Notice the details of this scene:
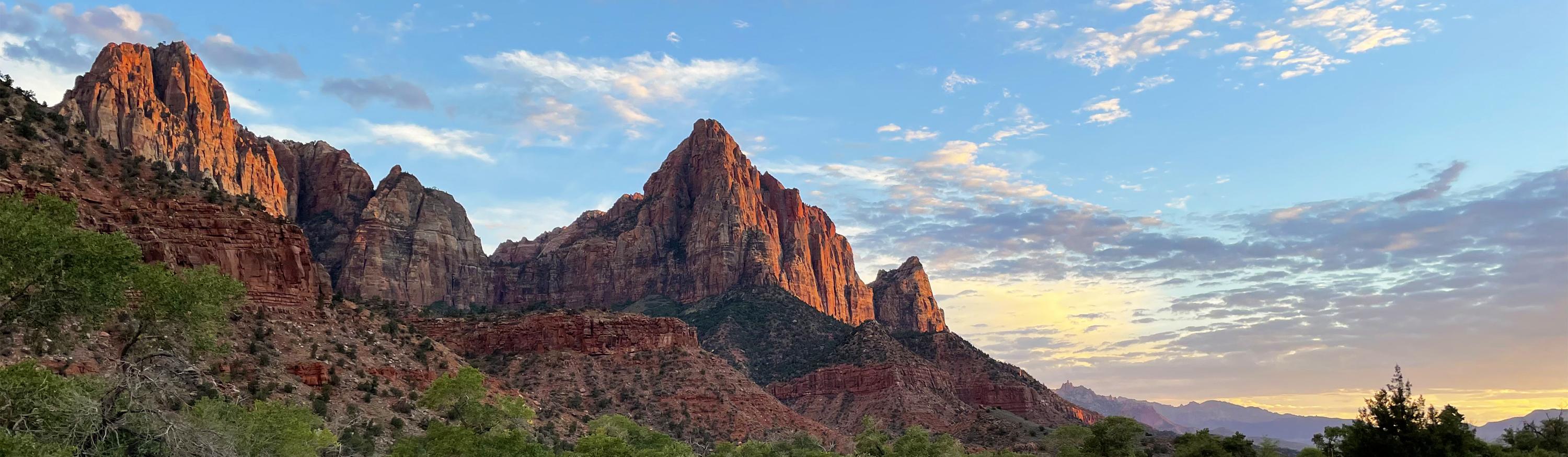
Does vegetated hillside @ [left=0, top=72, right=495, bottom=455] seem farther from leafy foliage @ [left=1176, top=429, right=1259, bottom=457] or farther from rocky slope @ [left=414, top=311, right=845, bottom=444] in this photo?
leafy foliage @ [left=1176, top=429, right=1259, bottom=457]

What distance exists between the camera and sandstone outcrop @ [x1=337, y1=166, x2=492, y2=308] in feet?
538

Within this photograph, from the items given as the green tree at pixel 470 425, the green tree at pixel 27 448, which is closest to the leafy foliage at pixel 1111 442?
the green tree at pixel 470 425

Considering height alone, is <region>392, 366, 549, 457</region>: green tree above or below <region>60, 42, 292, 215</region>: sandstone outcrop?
below

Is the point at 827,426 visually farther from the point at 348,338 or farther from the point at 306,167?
the point at 306,167

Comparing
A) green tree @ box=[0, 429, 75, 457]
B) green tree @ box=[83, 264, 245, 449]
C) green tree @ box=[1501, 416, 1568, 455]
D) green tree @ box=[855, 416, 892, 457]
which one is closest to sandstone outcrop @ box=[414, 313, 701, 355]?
green tree @ box=[855, 416, 892, 457]

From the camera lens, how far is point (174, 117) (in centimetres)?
13662

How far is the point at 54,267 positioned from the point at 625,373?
75752 millimetres

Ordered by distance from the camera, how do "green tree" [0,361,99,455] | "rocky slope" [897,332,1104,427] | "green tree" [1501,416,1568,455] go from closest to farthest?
"green tree" [0,361,99,455] < "green tree" [1501,416,1568,455] < "rocky slope" [897,332,1104,427]

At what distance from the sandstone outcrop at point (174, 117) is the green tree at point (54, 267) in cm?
9968

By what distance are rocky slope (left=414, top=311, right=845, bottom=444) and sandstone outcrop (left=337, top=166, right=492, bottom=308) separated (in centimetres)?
6397

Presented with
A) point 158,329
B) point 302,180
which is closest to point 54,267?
point 158,329

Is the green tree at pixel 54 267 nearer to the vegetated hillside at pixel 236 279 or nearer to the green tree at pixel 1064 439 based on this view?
the vegetated hillside at pixel 236 279

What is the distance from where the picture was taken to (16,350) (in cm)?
3997

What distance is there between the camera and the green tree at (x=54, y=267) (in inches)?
1081
